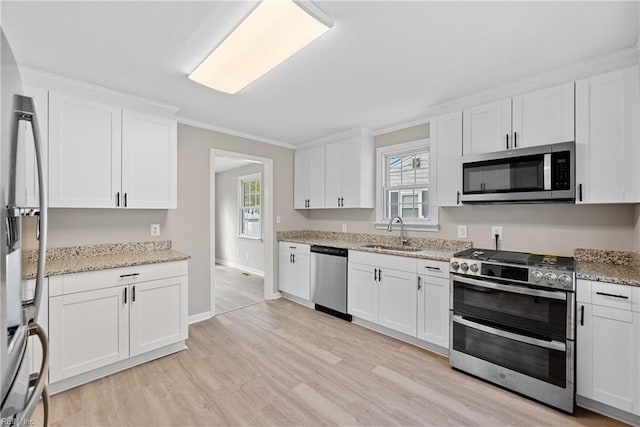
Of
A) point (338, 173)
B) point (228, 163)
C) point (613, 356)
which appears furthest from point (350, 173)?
point (228, 163)

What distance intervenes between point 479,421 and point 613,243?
69.5 inches

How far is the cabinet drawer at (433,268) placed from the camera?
257 centimetres

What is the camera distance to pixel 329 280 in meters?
3.61

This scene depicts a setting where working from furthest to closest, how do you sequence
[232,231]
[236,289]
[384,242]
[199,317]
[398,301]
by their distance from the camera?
[232,231] < [236,289] < [384,242] < [199,317] < [398,301]

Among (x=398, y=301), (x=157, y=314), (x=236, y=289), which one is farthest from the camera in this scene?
(x=236, y=289)

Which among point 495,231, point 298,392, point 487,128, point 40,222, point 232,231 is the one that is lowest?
point 298,392

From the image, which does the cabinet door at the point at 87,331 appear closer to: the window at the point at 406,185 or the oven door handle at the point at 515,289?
the oven door handle at the point at 515,289

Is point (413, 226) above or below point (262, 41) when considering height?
below

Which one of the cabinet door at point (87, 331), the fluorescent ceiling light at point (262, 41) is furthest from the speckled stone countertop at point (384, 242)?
the cabinet door at point (87, 331)

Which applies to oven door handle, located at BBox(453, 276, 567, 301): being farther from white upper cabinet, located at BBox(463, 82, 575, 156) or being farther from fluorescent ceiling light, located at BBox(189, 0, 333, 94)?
fluorescent ceiling light, located at BBox(189, 0, 333, 94)

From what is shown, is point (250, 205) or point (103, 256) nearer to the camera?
point (103, 256)

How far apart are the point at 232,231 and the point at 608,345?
630cm

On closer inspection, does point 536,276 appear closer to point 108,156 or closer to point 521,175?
point 521,175

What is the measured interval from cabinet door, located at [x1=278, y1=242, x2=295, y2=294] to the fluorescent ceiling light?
2543mm
